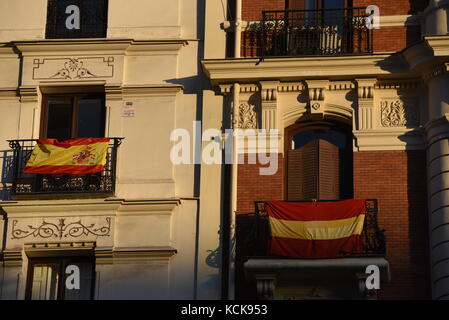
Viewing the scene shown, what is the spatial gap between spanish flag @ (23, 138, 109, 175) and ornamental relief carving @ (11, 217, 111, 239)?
1142 millimetres

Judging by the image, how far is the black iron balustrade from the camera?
29562 millimetres

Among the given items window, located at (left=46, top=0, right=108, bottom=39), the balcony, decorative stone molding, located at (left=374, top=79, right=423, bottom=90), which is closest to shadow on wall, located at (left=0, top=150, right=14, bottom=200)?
window, located at (left=46, top=0, right=108, bottom=39)

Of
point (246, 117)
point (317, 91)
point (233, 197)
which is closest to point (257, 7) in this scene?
point (317, 91)

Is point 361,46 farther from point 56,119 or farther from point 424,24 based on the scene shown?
point 56,119

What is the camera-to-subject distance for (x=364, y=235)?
28.4m

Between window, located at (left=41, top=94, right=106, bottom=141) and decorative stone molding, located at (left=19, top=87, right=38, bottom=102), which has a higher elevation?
decorative stone molding, located at (left=19, top=87, right=38, bottom=102)

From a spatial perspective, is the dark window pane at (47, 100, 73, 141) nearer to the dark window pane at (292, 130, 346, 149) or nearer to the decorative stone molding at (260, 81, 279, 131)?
the decorative stone molding at (260, 81, 279, 131)

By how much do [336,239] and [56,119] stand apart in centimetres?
730

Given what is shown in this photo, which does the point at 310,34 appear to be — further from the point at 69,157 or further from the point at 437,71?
the point at 69,157

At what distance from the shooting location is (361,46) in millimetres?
30516

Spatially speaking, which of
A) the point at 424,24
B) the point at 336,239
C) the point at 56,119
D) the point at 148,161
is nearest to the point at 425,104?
the point at 424,24

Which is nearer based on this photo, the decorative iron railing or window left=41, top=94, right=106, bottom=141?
the decorative iron railing
